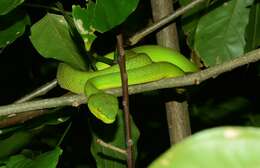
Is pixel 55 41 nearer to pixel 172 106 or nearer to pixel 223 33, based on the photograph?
pixel 172 106

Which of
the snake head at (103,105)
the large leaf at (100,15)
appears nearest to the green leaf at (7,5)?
the large leaf at (100,15)

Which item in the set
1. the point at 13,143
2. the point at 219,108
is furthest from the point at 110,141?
the point at 219,108

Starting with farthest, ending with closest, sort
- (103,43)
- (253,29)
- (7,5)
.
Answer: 1. (103,43)
2. (253,29)
3. (7,5)

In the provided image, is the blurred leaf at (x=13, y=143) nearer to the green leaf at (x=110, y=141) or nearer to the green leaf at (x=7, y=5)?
the green leaf at (x=110, y=141)

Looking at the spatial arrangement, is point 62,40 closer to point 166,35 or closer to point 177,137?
point 166,35

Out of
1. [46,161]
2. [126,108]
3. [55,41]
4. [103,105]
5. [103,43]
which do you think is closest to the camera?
[126,108]

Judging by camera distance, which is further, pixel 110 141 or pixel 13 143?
pixel 13 143

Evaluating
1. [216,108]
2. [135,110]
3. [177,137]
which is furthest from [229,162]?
[135,110]
